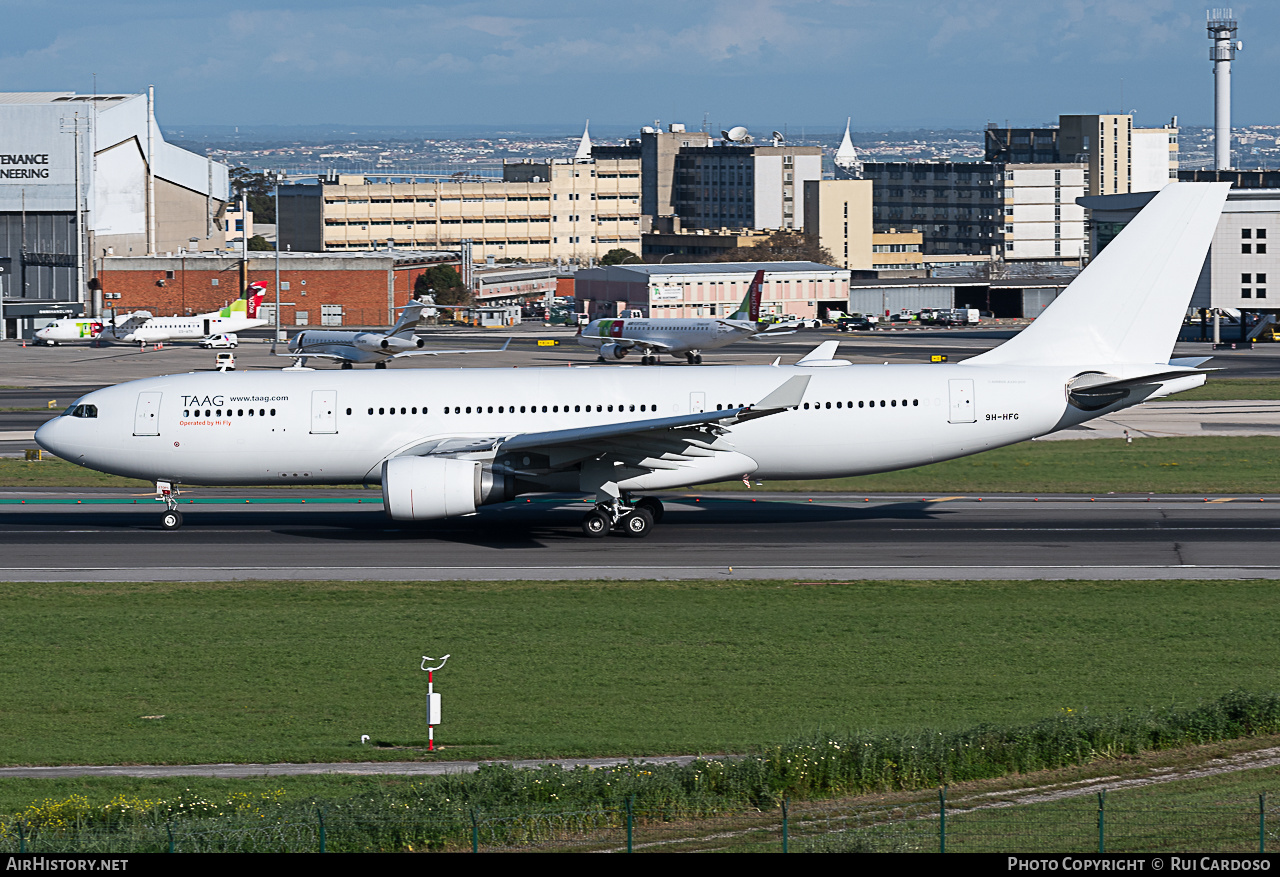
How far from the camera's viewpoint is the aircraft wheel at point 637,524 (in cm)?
3781

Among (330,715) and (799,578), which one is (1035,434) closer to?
(799,578)

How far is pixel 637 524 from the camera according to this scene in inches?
1489

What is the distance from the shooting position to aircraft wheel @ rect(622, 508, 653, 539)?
37.8 m

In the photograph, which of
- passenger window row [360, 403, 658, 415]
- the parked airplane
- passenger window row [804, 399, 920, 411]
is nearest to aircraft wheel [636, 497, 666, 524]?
passenger window row [360, 403, 658, 415]

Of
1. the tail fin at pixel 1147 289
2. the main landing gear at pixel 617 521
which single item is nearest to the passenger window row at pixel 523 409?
the main landing gear at pixel 617 521

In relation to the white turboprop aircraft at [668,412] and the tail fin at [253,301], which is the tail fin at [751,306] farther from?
the white turboprop aircraft at [668,412]

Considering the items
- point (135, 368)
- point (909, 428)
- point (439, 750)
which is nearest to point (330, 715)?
point (439, 750)

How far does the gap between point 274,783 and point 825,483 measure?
102ft

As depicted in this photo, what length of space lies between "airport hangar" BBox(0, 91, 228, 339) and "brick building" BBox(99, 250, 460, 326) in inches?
167

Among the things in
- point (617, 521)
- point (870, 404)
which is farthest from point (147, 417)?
point (870, 404)

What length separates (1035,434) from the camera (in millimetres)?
37219

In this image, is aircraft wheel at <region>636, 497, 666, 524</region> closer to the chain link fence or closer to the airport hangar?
the chain link fence

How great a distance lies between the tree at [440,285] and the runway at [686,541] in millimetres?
120160

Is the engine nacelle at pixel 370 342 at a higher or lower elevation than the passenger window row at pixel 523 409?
higher
